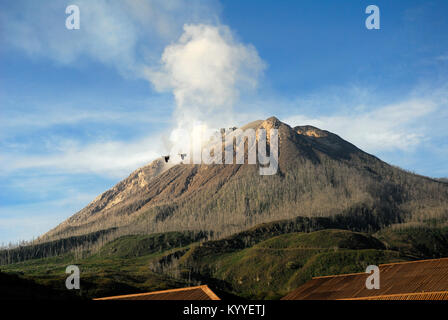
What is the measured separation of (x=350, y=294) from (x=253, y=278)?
137 meters

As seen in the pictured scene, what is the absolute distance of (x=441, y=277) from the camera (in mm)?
61562
